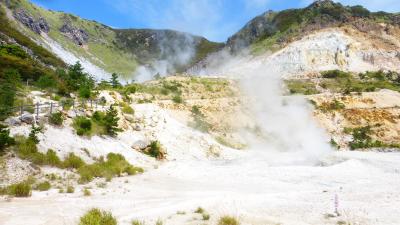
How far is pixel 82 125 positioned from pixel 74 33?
12594 centimetres

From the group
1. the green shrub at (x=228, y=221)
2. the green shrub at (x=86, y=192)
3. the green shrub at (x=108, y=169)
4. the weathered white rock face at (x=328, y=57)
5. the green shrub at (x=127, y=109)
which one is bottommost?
the green shrub at (x=86, y=192)

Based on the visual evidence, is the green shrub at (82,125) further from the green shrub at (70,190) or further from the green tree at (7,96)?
the green shrub at (70,190)

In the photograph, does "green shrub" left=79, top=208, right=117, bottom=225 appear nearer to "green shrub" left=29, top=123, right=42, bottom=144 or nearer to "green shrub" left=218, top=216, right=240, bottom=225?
"green shrub" left=218, top=216, right=240, bottom=225

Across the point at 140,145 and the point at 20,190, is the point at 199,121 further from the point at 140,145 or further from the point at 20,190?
the point at 20,190

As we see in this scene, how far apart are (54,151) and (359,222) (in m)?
15.7

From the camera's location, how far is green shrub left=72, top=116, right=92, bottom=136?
1015 inches

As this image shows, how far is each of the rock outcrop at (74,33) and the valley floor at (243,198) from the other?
125 meters

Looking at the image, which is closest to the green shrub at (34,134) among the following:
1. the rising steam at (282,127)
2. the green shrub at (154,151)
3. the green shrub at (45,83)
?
the green shrub at (154,151)

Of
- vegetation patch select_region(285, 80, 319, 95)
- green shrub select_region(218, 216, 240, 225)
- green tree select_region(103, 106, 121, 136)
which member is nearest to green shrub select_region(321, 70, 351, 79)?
vegetation patch select_region(285, 80, 319, 95)

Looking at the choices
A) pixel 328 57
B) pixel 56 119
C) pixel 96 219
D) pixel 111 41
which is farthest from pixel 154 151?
pixel 111 41

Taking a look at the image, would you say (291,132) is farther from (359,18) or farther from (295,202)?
(359,18)

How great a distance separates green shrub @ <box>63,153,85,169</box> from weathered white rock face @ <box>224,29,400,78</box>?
60.1 m

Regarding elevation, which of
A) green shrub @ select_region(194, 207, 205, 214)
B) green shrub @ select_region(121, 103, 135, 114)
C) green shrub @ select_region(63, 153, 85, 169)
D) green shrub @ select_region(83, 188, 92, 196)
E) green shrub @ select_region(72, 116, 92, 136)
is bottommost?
green shrub @ select_region(83, 188, 92, 196)

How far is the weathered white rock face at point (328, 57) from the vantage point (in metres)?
81.1
